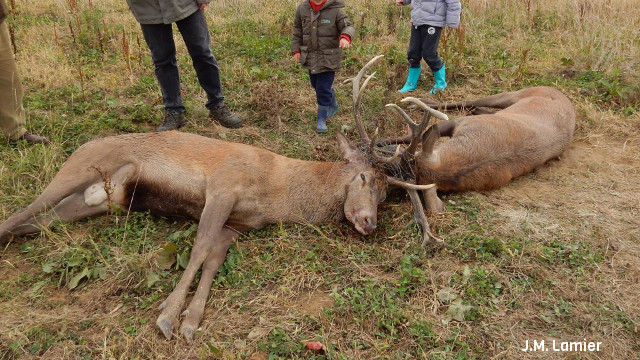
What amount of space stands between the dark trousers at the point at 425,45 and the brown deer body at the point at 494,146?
4.40 feet

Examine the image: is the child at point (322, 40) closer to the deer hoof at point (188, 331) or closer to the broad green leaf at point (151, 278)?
the broad green leaf at point (151, 278)

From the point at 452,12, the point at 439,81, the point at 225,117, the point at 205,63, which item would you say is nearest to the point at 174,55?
the point at 205,63

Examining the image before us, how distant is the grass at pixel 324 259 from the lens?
10.2ft

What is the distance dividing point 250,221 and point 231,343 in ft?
4.12

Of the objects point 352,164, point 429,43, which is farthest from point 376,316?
point 429,43

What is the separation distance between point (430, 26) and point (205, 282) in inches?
187

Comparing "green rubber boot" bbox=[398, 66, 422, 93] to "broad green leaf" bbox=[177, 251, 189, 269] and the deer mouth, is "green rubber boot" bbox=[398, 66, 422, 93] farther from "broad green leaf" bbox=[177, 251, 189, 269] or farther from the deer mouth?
"broad green leaf" bbox=[177, 251, 189, 269]

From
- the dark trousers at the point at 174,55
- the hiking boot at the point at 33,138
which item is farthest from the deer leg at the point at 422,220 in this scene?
the hiking boot at the point at 33,138

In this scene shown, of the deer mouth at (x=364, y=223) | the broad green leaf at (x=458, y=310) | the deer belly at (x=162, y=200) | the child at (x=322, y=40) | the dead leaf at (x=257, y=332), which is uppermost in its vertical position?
the child at (x=322, y=40)

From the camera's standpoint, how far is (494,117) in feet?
18.0

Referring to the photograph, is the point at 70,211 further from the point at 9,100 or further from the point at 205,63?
the point at 205,63

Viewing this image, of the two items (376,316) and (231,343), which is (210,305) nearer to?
(231,343)

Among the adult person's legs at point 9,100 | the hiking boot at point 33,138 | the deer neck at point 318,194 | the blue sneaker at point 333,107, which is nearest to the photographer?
the deer neck at point 318,194

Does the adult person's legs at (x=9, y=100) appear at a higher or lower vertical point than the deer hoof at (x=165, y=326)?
higher
